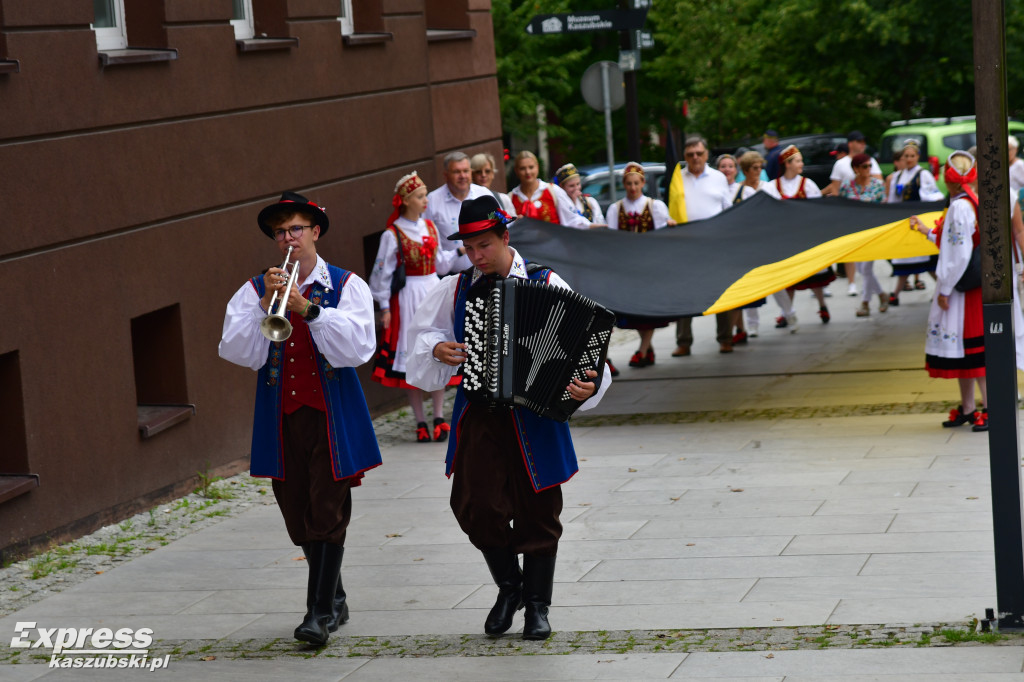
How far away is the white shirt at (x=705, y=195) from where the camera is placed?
Answer: 14148 millimetres

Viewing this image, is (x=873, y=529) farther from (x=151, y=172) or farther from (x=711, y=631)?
(x=151, y=172)

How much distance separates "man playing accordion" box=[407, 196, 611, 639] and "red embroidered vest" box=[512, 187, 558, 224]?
263 inches

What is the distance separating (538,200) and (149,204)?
176 inches

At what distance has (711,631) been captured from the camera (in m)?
6.07

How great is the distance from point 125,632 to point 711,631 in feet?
9.02

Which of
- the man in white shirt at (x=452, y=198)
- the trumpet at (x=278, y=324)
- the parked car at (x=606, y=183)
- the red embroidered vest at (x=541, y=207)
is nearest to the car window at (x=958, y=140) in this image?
the parked car at (x=606, y=183)

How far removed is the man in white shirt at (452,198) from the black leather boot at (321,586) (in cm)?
551

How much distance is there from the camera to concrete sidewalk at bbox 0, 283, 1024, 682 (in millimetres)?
5820

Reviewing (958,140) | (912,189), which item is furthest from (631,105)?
(958,140)

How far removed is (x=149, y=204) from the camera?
9.35 metres

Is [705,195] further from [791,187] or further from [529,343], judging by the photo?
[529,343]

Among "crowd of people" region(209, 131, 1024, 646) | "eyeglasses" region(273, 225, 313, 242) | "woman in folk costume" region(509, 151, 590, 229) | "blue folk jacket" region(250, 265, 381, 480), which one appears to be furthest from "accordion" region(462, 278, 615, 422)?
"woman in folk costume" region(509, 151, 590, 229)

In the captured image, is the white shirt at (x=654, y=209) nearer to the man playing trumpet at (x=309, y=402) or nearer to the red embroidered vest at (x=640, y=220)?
the red embroidered vest at (x=640, y=220)

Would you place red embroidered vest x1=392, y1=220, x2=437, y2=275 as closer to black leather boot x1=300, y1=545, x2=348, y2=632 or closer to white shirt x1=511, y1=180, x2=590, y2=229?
A: white shirt x1=511, y1=180, x2=590, y2=229
